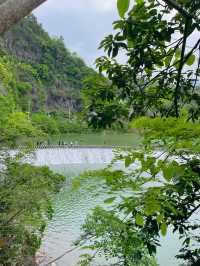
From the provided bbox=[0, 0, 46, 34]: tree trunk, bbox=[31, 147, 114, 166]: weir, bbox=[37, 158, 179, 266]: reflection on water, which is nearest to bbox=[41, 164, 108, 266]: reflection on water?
bbox=[37, 158, 179, 266]: reflection on water

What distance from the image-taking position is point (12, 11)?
0.89m

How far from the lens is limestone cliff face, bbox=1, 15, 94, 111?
3928 centimetres

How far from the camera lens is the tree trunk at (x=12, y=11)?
0.89 meters

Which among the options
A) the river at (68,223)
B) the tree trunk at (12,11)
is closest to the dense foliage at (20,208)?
the river at (68,223)

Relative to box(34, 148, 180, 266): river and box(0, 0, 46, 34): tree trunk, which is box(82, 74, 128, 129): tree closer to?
box(0, 0, 46, 34): tree trunk

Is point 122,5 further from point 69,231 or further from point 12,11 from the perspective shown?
point 69,231

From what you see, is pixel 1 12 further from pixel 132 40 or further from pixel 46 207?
pixel 46 207

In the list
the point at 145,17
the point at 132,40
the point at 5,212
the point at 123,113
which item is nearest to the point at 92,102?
the point at 123,113

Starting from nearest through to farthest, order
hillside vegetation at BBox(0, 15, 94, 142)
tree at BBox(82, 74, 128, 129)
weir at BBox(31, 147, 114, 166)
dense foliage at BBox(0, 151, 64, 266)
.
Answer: tree at BBox(82, 74, 128, 129)
dense foliage at BBox(0, 151, 64, 266)
weir at BBox(31, 147, 114, 166)
hillside vegetation at BBox(0, 15, 94, 142)

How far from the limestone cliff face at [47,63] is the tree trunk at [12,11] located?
3503 cm

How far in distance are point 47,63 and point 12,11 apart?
42136 mm

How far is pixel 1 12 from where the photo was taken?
2.90 ft

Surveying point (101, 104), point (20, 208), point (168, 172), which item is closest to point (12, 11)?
point (168, 172)

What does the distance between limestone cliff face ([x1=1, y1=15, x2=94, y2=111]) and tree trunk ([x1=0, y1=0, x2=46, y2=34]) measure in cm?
3503
